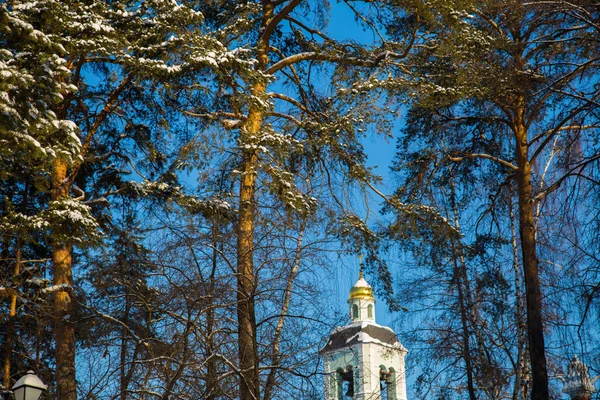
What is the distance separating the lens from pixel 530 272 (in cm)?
1315

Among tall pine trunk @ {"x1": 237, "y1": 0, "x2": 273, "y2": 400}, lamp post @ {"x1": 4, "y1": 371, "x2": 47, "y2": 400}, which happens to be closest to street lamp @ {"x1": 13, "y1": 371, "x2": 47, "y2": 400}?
lamp post @ {"x1": 4, "y1": 371, "x2": 47, "y2": 400}

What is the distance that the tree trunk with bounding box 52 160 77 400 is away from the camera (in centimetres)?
1145

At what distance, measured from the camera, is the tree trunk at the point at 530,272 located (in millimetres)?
12500

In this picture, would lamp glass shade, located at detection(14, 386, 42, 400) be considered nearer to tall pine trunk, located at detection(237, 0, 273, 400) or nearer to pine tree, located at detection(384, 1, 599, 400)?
tall pine trunk, located at detection(237, 0, 273, 400)

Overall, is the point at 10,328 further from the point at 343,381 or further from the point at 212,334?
the point at 343,381

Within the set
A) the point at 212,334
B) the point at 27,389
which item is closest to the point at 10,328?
the point at 27,389

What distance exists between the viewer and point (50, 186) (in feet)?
47.7

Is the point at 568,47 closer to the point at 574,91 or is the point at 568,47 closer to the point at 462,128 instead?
the point at 574,91

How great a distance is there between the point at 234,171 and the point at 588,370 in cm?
515

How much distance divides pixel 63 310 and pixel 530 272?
22.7 feet

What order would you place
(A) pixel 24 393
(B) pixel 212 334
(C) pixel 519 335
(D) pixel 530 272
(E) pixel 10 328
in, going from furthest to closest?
(C) pixel 519 335 → (E) pixel 10 328 → (D) pixel 530 272 → (A) pixel 24 393 → (B) pixel 212 334

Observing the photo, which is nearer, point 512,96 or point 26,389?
point 26,389

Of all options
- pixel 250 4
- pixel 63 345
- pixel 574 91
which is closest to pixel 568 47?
pixel 574 91

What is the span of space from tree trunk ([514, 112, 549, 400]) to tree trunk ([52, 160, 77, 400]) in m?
6.45
